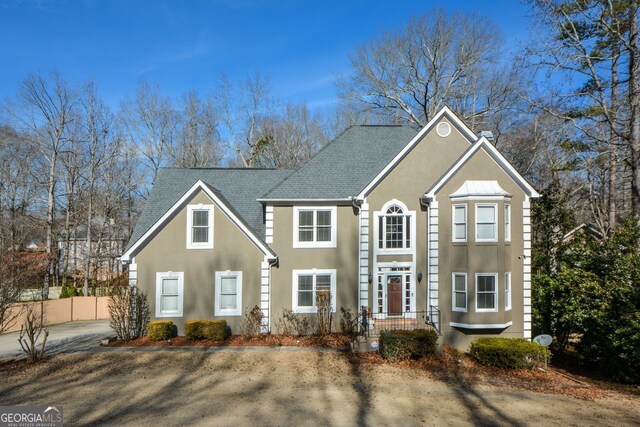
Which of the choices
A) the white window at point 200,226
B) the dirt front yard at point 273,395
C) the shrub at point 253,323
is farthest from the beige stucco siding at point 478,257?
the white window at point 200,226

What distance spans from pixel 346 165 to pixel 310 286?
5.56 meters

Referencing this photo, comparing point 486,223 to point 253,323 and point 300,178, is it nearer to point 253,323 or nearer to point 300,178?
point 300,178

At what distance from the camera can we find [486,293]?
14.8 meters

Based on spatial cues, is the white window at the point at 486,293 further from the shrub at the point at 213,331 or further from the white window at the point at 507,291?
the shrub at the point at 213,331

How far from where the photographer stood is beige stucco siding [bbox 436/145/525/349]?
48.7 feet

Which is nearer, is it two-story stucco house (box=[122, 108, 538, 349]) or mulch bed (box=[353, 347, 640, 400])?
mulch bed (box=[353, 347, 640, 400])

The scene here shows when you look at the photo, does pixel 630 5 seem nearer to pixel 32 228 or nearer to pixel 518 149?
pixel 518 149

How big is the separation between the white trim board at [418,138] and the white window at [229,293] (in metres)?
5.96

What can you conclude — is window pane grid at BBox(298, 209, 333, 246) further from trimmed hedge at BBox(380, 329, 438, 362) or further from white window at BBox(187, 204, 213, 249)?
trimmed hedge at BBox(380, 329, 438, 362)

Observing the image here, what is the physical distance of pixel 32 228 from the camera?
1245 inches

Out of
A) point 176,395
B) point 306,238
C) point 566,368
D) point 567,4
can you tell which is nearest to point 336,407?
point 176,395

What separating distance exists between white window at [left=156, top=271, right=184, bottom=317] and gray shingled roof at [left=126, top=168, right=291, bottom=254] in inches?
80.1

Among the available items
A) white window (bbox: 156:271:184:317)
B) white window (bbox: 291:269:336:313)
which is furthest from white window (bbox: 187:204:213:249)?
white window (bbox: 291:269:336:313)

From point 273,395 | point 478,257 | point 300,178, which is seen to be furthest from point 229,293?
point 478,257
